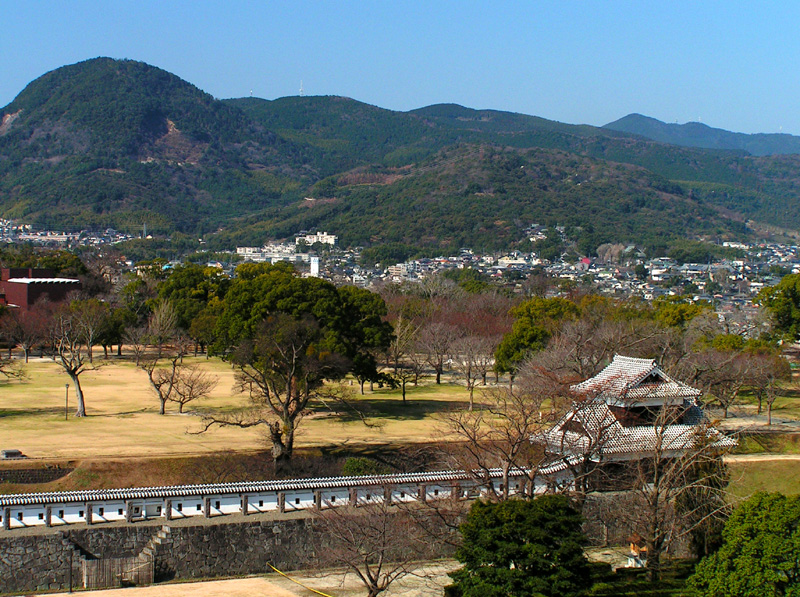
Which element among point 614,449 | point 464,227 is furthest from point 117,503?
point 464,227

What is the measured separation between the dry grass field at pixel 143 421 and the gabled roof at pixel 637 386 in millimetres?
5836

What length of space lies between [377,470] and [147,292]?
44.7 m

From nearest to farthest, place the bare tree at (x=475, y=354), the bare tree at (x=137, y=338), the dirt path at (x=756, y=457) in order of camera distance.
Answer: the dirt path at (x=756, y=457), the bare tree at (x=475, y=354), the bare tree at (x=137, y=338)

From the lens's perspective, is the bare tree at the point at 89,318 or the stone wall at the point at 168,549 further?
the bare tree at the point at 89,318

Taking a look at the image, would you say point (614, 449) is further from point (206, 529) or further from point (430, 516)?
point (206, 529)

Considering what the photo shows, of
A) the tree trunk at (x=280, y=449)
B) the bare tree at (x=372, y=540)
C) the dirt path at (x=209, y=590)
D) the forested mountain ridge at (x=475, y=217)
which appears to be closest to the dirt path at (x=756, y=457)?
the bare tree at (x=372, y=540)

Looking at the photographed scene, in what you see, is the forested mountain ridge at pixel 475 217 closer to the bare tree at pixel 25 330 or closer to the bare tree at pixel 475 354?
the bare tree at pixel 25 330

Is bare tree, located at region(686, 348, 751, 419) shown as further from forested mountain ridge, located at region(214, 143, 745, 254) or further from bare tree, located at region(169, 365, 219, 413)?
forested mountain ridge, located at region(214, 143, 745, 254)

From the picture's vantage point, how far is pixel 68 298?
58406 millimetres

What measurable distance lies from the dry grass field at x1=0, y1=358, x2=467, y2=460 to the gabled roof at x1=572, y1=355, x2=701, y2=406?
5836mm

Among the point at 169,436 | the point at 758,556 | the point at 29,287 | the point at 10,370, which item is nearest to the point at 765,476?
the point at 758,556

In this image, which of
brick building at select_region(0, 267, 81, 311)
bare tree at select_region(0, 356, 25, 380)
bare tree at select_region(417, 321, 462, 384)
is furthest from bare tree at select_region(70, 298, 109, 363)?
bare tree at select_region(417, 321, 462, 384)

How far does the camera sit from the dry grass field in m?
26.4

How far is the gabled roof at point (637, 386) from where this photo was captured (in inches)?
1042
